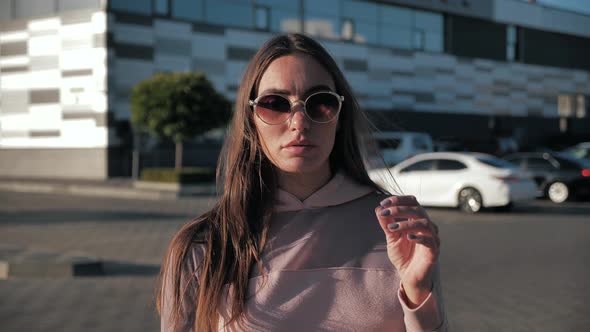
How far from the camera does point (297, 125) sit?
1911 millimetres

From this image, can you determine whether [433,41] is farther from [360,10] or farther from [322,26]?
[322,26]

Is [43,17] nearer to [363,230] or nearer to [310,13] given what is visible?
[310,13]

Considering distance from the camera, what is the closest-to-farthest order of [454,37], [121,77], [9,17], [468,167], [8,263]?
[8,263] < [468,167] < [121,77] < [9,17] < [454,37]

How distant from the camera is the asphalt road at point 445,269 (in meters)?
5.74

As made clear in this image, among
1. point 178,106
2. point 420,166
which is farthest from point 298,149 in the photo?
point 178,106

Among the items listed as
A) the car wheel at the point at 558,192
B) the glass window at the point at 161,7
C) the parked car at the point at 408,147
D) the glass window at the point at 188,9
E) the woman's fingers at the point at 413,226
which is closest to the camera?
the woman's fingers at the point at 413,226

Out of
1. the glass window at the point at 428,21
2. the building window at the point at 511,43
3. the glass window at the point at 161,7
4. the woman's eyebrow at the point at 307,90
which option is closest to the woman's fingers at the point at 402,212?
the woman's eyebrow at the point at 307,90

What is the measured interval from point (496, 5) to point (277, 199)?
42735mm

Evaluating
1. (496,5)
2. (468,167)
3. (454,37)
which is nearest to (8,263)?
(468,167)

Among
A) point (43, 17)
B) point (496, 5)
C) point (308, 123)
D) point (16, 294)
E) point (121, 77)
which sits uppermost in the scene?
point (496, 5)

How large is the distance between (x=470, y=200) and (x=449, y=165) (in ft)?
3.34

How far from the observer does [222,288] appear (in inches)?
70.3

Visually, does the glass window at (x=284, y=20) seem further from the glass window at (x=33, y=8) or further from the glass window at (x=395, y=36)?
the glass window at (x=33, y=8)

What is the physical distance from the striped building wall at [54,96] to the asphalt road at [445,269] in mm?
11610
